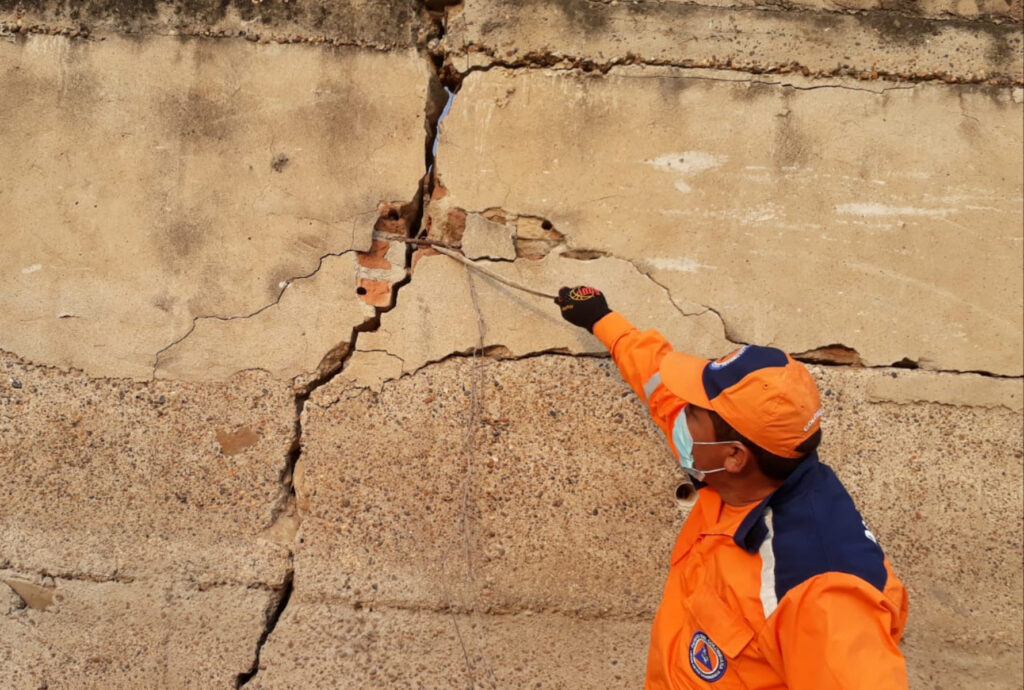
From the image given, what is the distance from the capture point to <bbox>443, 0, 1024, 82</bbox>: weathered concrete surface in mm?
2316

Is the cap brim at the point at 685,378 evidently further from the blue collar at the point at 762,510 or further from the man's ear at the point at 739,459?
the blue collar at the point at 762,510

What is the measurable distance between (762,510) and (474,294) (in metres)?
1.20

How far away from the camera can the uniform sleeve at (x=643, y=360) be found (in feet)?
6.17

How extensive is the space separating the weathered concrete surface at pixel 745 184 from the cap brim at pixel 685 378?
0.61 meters

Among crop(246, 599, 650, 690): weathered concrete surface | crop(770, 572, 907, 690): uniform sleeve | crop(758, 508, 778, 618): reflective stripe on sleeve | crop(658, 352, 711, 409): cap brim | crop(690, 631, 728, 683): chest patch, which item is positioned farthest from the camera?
crop(246, 599, 650, 690): weathered concrete surface

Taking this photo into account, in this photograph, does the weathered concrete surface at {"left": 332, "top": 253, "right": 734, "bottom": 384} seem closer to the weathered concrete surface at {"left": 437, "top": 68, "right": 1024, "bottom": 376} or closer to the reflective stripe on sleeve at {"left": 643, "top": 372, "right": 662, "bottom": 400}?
the weathered concrete surface at {"left": 437, "top": 68, "right": 1024, "bottom": 376}

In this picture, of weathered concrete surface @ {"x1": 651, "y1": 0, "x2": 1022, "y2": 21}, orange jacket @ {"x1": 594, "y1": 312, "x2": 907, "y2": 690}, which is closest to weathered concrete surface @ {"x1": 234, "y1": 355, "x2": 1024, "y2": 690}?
orange jacket @ {"x1": 594, "y1": 312, "x2": 907, "y2": 690}

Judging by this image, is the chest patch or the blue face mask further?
the blue face mask

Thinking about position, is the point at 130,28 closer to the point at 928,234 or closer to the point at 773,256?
the point at 773,256

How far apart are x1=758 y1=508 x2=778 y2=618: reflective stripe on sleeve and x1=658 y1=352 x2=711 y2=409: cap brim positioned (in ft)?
1.00

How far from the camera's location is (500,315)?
2.34 m

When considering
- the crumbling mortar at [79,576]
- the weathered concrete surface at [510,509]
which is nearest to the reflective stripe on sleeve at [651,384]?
the weathered concrete surface at [510,509]

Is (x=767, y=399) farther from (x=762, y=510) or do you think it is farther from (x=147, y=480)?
(x=147, y=480)

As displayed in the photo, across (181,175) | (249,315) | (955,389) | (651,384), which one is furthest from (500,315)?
(955,389)
